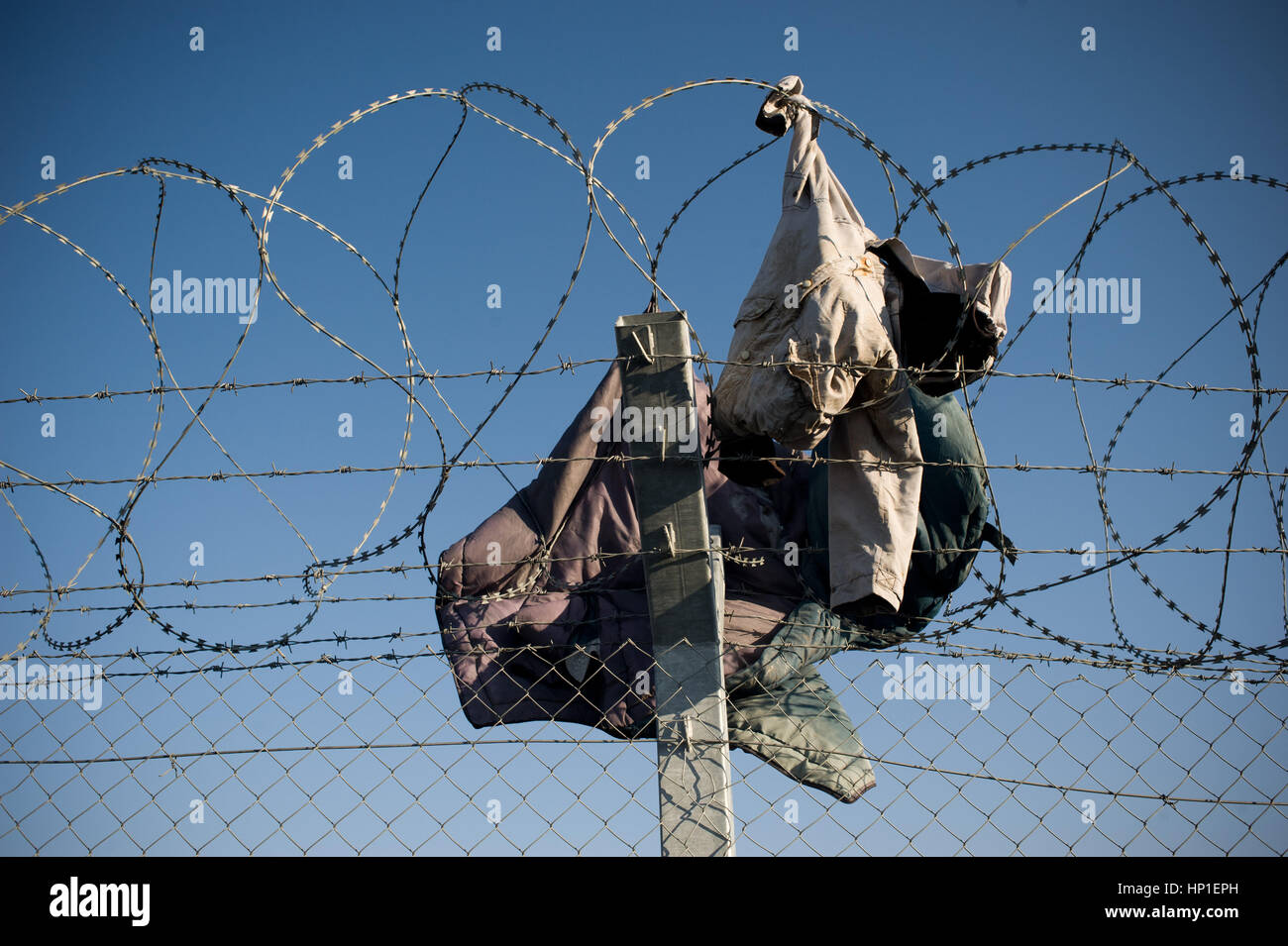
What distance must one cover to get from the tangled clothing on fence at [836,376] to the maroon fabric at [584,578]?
113 cm

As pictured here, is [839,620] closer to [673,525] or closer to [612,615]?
[612,615]

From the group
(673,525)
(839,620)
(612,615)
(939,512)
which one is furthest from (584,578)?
(673,525)

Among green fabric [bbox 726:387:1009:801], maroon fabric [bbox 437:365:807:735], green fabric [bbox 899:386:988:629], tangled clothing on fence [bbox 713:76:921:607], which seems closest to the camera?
tangled clothing on fence [bbox 713:76:921:607]

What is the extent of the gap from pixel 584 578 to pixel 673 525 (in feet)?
7.52

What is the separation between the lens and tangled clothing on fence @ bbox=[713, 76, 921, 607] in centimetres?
416

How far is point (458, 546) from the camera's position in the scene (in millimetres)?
6250

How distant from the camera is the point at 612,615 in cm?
522

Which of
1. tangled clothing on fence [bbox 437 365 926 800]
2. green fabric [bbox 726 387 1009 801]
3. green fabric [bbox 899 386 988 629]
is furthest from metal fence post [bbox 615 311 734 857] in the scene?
green fabric [bbox 899 386 988 629]

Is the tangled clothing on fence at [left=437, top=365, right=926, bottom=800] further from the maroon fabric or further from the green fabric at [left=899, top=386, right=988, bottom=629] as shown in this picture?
the green fabric at [left=899, top=386, right=988, bottom=629]

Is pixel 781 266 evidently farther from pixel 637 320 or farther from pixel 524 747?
pixel 524 747

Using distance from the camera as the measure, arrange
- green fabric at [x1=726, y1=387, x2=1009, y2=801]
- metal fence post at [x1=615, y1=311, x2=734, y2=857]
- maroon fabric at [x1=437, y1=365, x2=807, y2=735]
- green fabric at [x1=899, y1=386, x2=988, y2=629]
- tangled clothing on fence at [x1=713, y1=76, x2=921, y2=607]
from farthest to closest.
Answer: green fabric at [x1=899, y1=386, x2=988, y2=629] < maroon fabric at [x1=437, y1=365, x2=807, y2=735] < green fabric at [x1=726, y1=387, x2=1009, y2=801] < tangled clothing on fence at [x1=713, y1=76, x2=921, y2=607] < metal fence post at [x1=615, y1=311, x2=734, y2=857]

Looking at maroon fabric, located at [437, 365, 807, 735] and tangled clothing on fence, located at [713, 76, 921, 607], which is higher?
tangled clothing on fence, located at [713, 76, 921, 607]

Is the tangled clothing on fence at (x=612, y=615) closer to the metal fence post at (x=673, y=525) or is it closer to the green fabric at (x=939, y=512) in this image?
the green fabric at (x=939, y=512)
